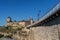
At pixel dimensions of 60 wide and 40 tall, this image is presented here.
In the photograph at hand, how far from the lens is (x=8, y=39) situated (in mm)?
40844

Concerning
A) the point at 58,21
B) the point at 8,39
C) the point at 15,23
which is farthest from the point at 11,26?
the point at 58,21

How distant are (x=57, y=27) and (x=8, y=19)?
60130mm

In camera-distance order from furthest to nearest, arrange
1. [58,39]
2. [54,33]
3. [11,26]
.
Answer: [11,26], [54,33], [58,39]

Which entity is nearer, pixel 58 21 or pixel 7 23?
pixel 58 21

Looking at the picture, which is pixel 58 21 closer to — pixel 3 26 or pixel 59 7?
pixel 59 7

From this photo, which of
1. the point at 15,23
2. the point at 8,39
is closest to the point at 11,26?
the point at 15,23

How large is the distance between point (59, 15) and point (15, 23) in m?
55.7

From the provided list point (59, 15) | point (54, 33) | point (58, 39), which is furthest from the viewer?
point (59, 15)

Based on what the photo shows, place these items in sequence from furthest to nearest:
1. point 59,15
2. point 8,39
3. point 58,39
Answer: point 8,39 → point 59,15 → point 58,39

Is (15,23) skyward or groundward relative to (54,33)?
skyward

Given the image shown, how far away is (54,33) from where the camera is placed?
320 inches

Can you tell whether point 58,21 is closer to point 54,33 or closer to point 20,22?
point 54,33

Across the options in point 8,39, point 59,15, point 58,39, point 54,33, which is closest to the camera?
point 58,39

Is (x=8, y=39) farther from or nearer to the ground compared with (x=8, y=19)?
nearer to the ground
